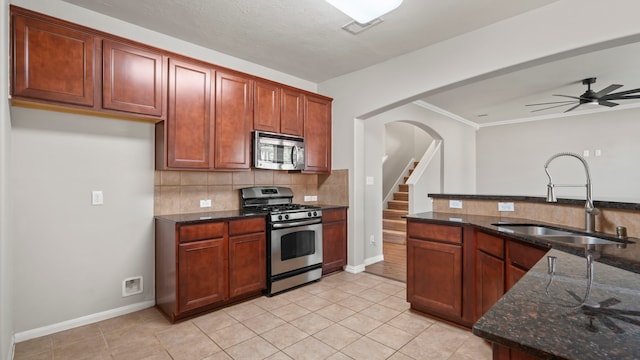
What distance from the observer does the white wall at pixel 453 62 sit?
222 centimetres

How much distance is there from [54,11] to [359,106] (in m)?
3.09

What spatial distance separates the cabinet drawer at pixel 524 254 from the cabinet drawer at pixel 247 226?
219 cm

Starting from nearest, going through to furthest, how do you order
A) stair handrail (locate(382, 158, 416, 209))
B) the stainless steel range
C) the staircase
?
the stainless steel range
the staircase
stair handrail (locate(382, 158, 416, 209))

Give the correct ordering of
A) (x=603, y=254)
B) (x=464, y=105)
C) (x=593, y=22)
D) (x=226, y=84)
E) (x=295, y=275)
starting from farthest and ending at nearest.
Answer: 1. (x=464, y=105)
2. (x=295, y=275)
3. (x=226, y=84)
4. (x=593, y=22)
5. (x=603, y=254)

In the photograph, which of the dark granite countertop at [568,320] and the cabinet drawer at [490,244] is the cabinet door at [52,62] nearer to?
the dark granite countertop at [568,320]

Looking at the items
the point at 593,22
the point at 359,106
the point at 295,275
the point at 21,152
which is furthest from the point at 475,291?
the point at 21,152

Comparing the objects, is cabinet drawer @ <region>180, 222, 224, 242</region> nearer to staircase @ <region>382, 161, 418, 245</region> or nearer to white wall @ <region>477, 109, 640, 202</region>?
staircase @ <region>382, 161, 418, 245</region>

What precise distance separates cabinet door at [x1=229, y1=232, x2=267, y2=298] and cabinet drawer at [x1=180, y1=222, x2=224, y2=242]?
0.15 metres

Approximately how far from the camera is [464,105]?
5.66 metres

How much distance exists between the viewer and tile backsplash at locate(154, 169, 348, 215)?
3.02m

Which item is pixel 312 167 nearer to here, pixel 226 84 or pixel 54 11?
pixel 226 84

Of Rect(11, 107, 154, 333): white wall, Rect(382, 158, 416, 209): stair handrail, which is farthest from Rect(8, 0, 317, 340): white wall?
Rect(382, 158, 416, 209): stair handrail

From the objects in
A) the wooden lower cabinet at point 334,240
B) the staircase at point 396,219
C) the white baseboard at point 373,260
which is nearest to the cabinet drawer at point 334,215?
the wooden lower cabinet at point 334,240

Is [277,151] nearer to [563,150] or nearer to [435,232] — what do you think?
[435,232]
